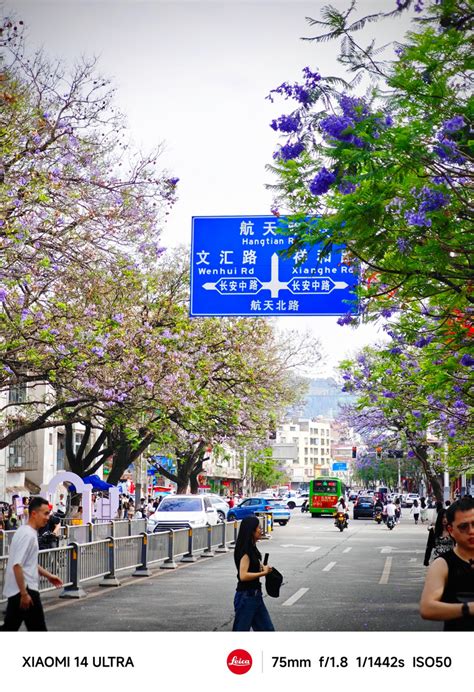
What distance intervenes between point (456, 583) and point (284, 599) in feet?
38.4

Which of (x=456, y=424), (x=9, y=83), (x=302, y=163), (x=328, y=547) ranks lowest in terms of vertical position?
(x=328, y=547)

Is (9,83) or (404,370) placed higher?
(9,83)

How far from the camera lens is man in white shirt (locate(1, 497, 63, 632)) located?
7.79 m

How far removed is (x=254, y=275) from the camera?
17.7 meters

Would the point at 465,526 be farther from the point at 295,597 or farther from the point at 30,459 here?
the point at 30,459

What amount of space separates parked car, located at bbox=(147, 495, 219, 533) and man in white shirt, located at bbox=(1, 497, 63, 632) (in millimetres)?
21412

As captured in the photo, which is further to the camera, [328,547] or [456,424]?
[328,547]

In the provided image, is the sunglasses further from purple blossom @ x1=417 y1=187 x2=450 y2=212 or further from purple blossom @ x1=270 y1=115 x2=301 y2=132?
purple blossom @ x1=270 y1=115 x2=301 y2=132

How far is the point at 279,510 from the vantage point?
1988 inches

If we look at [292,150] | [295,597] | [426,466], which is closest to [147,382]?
[295,597]

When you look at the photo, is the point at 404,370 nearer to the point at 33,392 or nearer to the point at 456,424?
the point at 456,424
